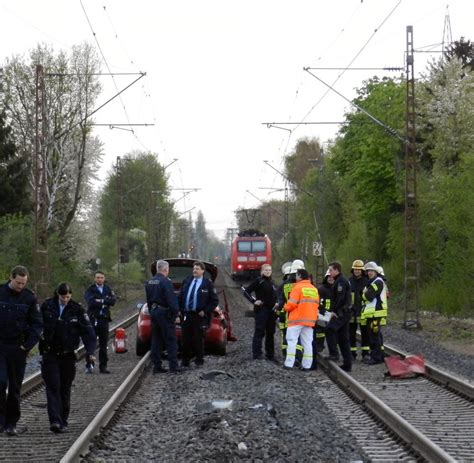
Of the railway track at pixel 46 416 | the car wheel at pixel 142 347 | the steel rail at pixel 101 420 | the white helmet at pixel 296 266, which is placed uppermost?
the white helmet at pixel 296 266

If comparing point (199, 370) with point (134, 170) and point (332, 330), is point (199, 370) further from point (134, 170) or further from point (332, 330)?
point (134, 170)

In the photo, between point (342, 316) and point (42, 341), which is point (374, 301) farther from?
point (42, 341)

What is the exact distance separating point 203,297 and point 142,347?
3886mm

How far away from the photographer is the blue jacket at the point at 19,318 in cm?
1036

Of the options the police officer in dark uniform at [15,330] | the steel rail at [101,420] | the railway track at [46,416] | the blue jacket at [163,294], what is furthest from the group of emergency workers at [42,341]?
the blue jacket at [163,294]

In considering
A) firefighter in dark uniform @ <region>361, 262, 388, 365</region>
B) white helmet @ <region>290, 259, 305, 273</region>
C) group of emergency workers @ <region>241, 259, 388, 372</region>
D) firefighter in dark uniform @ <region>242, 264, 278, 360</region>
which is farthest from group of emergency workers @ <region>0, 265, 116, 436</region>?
firefighter in dark uniform @ <region>361, 262, 388, 365</region>

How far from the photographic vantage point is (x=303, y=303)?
53.4ft

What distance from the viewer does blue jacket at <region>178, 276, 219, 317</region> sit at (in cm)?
1670

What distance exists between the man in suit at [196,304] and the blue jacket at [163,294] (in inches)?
20.1

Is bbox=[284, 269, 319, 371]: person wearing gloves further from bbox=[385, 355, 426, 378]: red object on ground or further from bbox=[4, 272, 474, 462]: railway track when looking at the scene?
bbox=[385, 355, 426, 378]: red object on ground

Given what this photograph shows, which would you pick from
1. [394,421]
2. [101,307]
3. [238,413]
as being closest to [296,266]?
[101,307]

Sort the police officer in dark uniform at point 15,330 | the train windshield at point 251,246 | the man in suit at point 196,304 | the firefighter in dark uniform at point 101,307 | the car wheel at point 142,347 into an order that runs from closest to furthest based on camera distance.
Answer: the police officer in dark uniform at point 15,330 → the man in suit at point 196,304 → the firefighter in dark uniform at point 101,307 → the car wheel at point 142,347 → the train windshield at point 251,246

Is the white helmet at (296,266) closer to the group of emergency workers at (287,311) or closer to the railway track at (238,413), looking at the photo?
the group of emergency workers at (287,311)

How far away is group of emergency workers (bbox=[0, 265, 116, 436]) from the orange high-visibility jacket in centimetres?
526
